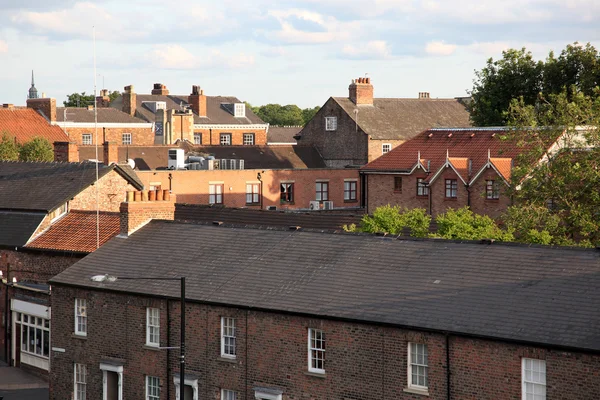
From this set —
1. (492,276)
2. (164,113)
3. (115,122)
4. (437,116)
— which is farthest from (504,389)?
(115,122)

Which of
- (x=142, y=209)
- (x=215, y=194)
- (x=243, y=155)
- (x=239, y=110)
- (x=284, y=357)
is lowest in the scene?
(x=284, y=357)

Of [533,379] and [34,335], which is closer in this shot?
[533,379]

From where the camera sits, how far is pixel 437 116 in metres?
106

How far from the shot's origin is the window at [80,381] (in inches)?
1527

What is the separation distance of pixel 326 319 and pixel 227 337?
4365 mm

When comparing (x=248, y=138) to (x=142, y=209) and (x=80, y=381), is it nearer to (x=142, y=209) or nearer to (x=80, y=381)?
(x=142, y=209)

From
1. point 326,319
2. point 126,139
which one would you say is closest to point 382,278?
point 326,319

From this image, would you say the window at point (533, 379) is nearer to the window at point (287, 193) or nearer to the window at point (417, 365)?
the window at point (417, 365)

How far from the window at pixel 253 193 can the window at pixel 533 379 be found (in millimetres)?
57605

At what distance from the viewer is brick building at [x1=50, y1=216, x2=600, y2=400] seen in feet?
89.4

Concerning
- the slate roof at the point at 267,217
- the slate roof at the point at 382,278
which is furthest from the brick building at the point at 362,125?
the slate roof at the point at 382,278

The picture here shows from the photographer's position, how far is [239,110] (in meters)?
135

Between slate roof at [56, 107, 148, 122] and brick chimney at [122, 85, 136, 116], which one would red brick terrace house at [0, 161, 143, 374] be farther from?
brick chimney at [122, 85, 136, 116]

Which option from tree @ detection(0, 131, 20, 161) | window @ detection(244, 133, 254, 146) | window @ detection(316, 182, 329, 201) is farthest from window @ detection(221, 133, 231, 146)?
window @ detection(316, 182, 329, 201)
